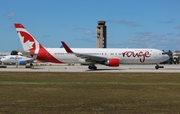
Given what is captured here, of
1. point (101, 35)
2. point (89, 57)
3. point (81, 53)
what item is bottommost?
point (89, 57)

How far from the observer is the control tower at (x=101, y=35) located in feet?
417

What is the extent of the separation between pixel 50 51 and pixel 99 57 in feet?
24.7

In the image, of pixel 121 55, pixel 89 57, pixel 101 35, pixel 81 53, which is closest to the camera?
pixel 89 57

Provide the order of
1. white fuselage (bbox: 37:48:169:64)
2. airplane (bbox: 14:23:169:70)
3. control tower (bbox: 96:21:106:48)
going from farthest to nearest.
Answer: control tower (bbox: 96:21:106:48) < white fuselage (bbox: 37:48:169:64) < airplane (bbox: 14:23:169:70)

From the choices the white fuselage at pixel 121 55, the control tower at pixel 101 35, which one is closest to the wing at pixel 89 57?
the white fuselage at pixel 121 55

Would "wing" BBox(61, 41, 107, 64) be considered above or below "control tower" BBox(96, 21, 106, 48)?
below

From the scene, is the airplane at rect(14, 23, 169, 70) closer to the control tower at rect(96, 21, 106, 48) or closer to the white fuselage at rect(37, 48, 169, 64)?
the white fuselage at rect(37, 48, 169, 64)

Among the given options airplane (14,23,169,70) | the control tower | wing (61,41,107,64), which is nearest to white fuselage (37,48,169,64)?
airplane (14,23,169,70)

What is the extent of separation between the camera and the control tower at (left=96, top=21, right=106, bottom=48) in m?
127

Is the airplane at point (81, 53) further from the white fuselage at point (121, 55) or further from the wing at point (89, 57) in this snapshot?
the wing at point (89, 57)

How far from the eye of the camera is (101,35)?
127625 millimetres

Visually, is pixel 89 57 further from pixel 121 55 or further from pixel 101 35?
pixel 101 35

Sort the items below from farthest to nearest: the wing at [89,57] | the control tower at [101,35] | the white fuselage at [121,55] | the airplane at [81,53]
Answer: the control tower at [101,35] < the white fuselage at [121,55] < the airplane at [81,53] < the wing at [89,57]

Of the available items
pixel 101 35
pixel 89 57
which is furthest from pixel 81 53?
pixel 101 35
